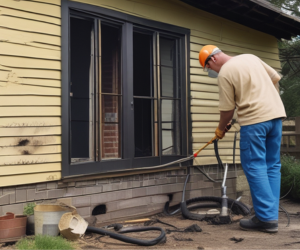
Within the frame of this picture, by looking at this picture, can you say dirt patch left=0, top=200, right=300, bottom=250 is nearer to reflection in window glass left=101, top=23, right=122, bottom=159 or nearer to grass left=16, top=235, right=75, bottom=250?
grass left=16, top=235, right=75, bottom=250

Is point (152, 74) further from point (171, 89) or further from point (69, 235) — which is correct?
point (69, 235)

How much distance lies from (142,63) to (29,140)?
7.71ft

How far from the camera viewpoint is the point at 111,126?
5.78 meters

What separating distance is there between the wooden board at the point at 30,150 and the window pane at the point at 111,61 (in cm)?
131

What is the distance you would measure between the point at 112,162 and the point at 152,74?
1452mm

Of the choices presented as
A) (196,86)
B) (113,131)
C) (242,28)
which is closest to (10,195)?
(113,131)

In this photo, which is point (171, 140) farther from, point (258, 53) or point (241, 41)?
point (258, 53)

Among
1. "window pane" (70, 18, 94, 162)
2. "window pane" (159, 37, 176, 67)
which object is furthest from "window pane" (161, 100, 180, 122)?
"window pane" (70, 18, 94, 162)

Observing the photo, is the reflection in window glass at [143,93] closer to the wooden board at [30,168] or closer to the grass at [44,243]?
the wooden board at [30,168]

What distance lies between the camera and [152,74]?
584 cm

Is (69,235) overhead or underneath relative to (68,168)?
underneath

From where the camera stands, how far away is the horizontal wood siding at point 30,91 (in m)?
4.23

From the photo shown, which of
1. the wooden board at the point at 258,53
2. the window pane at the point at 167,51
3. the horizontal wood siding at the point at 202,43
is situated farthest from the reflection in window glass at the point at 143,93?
the wooden board at the point at 258,53

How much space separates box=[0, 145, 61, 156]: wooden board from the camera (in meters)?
4.21
